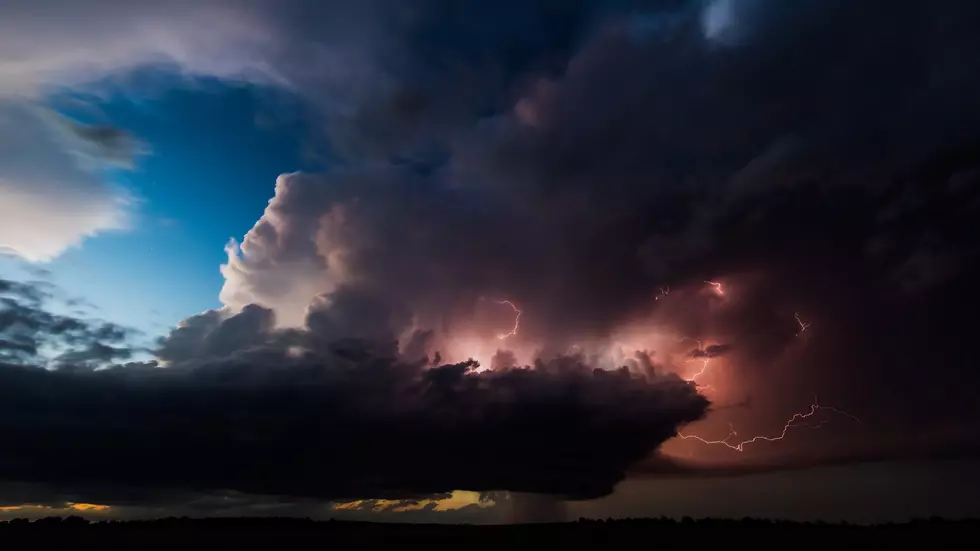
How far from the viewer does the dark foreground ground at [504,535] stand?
7481cm

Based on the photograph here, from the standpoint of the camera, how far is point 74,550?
264 ft

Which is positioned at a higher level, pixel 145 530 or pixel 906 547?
pixel 145 530

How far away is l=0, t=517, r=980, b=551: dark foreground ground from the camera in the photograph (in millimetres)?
74812

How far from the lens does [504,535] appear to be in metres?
87.9

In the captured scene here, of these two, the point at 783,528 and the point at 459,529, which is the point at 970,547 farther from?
the point at 459,529

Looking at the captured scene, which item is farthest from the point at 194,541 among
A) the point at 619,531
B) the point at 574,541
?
the point at 619,531

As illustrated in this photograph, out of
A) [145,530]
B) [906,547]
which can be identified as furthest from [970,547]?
[145,530]

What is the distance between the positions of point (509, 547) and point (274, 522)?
55.8m

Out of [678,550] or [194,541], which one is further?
[194,541]

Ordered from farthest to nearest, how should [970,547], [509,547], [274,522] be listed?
[274,522] → [509,547] → [970,547]

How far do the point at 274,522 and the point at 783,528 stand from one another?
278 ft

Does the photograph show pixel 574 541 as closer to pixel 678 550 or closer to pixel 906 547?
pixel 678 550

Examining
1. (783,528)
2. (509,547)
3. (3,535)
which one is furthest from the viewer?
(3,535)

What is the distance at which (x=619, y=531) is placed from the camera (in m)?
90.3
